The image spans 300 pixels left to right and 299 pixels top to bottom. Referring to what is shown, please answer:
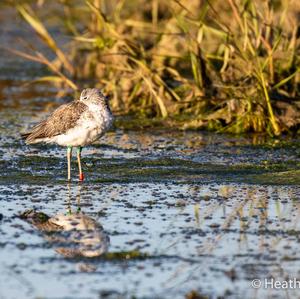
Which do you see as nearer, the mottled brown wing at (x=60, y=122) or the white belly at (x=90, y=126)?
the white belly at (x=90, y=126)

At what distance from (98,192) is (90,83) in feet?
23.4

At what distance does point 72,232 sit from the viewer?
7402mm

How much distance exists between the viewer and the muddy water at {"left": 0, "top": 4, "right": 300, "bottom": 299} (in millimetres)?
6234

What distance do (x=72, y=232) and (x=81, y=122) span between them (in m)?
2.45

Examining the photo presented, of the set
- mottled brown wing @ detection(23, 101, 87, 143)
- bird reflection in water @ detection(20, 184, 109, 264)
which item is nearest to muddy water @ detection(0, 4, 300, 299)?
bird reflection in water @ detection(20, 184, 109, 264)

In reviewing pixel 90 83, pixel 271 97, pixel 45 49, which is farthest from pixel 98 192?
pixel 45 49

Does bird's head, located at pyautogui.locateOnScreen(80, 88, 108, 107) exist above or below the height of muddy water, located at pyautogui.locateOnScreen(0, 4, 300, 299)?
above

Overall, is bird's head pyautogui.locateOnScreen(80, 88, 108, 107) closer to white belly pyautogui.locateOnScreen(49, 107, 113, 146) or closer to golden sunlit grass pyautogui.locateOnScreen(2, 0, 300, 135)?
white belly pyautogui.locateOnScreen(49, 107, 113, 146)

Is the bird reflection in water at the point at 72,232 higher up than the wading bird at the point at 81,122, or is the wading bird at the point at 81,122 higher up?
the wading bird at the point at 81,122

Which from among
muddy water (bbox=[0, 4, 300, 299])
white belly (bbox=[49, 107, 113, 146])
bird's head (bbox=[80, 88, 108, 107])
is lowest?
muddy water (bbox=[0, 4, 300, 299])

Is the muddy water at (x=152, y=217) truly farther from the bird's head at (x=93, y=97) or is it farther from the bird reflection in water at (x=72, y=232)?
the bird's head at (x=93, y=97)

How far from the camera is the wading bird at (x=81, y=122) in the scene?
31.5 feet

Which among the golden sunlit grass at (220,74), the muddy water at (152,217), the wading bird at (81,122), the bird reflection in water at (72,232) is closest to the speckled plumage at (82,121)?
the wading bird at (81,122)

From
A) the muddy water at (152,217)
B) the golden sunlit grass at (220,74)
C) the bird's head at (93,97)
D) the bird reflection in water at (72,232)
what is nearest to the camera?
the muddy water at (152,217)
